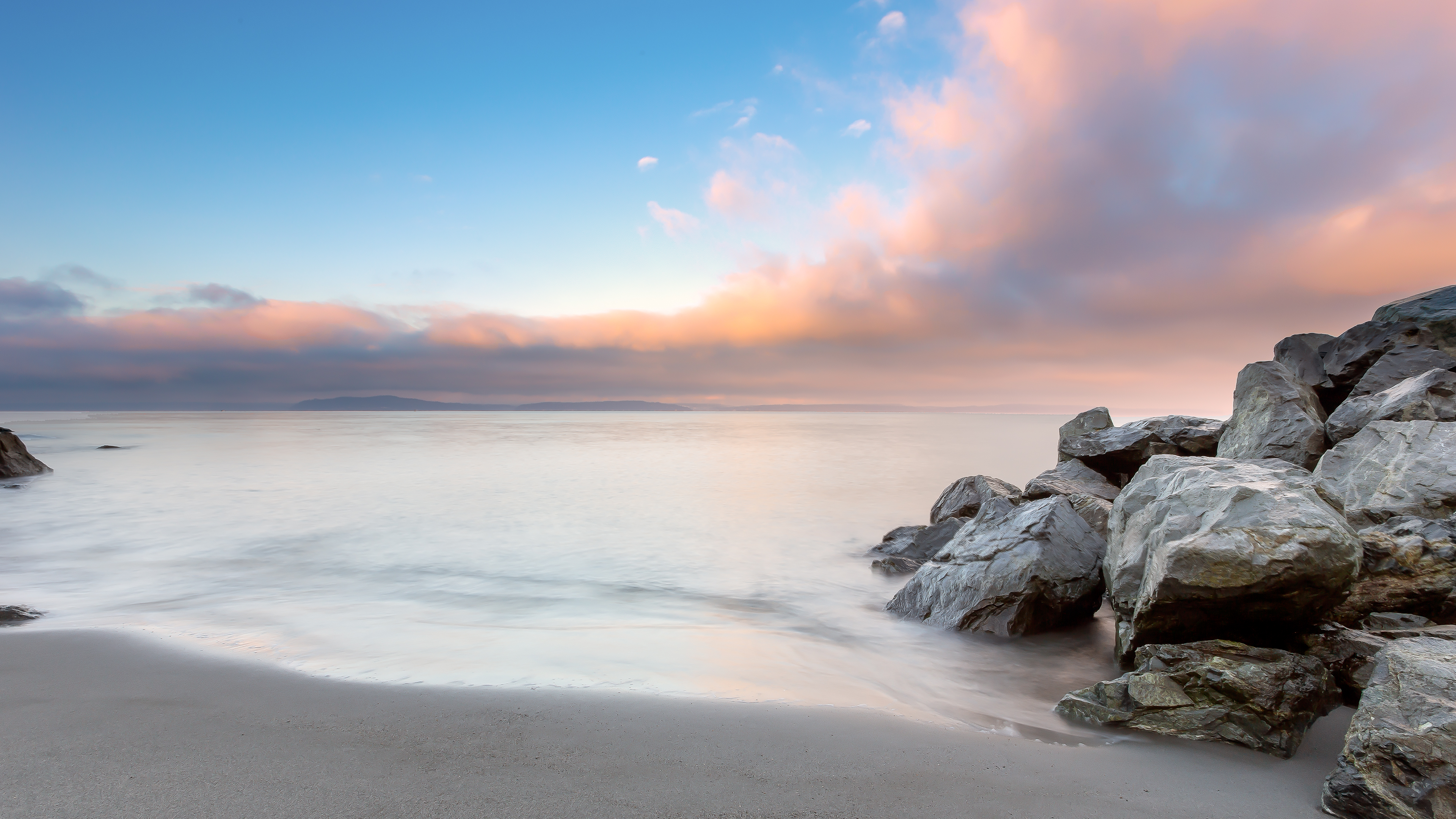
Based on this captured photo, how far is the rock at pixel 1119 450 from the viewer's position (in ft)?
31.1

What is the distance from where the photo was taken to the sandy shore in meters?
2.78

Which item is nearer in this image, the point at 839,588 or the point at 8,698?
the point at 8,698

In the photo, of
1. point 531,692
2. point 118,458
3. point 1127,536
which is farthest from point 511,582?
point 118,458

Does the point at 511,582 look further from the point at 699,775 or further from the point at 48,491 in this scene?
the point at 48,491

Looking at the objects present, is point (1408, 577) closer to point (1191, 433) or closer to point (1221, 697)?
point (1221, 697)

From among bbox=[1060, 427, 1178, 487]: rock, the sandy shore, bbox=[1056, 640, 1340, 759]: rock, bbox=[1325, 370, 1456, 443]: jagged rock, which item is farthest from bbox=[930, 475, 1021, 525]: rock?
the sandy shore

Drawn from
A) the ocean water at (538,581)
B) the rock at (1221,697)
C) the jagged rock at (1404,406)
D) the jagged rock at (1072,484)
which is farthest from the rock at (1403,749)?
the jagged rock at (1072,484)

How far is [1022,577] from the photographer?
5902 millimetres

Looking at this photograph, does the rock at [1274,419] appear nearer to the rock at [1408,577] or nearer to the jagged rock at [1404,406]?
the jagged rock at [1404,406]

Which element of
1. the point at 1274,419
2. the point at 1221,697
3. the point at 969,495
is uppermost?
the point at 1274,419

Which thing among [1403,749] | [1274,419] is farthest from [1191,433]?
[1403,749]

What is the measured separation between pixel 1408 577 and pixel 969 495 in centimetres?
579

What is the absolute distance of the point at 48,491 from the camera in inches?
651

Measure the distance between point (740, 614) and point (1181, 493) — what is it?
441 cm
